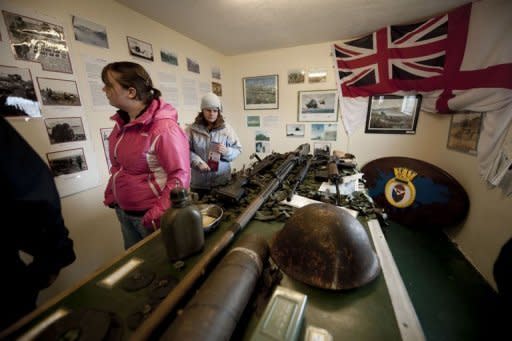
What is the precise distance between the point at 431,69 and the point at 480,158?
1.23m

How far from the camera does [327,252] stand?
628 mm

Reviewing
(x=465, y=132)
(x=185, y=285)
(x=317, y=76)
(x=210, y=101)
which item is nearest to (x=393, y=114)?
(x=465, y=132)

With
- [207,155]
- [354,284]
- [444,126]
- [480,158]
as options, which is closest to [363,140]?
[444,126]

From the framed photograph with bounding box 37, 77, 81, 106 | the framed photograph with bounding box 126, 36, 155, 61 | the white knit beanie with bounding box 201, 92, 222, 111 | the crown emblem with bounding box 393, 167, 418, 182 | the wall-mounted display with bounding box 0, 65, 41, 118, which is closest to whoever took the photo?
the wall-mounted display with bounding box 0, 65, 41, 118

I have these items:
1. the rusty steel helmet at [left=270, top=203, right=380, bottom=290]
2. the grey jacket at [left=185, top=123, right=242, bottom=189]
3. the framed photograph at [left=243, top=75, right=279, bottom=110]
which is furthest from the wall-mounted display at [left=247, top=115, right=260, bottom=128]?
the rusty steel helmet at [left=270, top=203, right=380, bottom=290]

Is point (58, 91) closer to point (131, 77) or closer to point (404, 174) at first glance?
point (131, 77)

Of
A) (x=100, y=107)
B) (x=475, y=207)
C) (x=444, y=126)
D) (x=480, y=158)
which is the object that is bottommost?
(x=475, y=207)

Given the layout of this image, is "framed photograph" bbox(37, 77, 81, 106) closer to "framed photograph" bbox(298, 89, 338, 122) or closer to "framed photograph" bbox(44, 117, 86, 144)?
"framed photograph" bbox(44, 117, 86, 144)

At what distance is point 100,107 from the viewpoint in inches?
66.9

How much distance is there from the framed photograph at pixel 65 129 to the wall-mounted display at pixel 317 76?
10.3ft

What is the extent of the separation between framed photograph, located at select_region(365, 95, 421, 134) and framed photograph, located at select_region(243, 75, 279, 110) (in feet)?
5.21

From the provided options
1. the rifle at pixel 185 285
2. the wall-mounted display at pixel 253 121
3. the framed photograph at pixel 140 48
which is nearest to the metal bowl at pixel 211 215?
the rifle at pixel 185 285

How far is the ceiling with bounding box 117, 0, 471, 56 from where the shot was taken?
1.90m

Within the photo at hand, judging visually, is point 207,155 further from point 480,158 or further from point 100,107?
point 480,158
